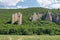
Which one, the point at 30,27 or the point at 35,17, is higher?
the point at 35,17

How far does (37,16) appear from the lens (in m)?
106

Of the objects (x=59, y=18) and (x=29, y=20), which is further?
(x=59, y=18)

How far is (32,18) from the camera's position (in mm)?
101062

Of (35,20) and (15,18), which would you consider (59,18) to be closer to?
(35,20)

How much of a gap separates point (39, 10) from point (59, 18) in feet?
67.6

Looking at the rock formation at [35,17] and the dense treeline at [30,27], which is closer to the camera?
the dense treeline at [30,27]

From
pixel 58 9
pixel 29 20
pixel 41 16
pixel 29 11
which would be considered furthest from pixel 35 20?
pixel 58 9

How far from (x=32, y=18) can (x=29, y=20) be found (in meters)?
3.65

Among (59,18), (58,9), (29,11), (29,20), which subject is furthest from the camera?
(58,9)

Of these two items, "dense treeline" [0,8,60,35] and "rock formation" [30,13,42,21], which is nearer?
"dense treeline" [0,8,60,35]

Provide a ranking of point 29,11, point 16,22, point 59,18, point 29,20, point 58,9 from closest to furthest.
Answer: point 16,22, point 29,20, point 59,18, point 29,11, point 58,9

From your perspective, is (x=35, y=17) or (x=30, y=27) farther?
(x=35, y=17)

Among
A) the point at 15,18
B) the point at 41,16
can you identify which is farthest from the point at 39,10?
the point at 15,18

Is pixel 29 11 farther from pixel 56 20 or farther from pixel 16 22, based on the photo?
pixel 16 22
